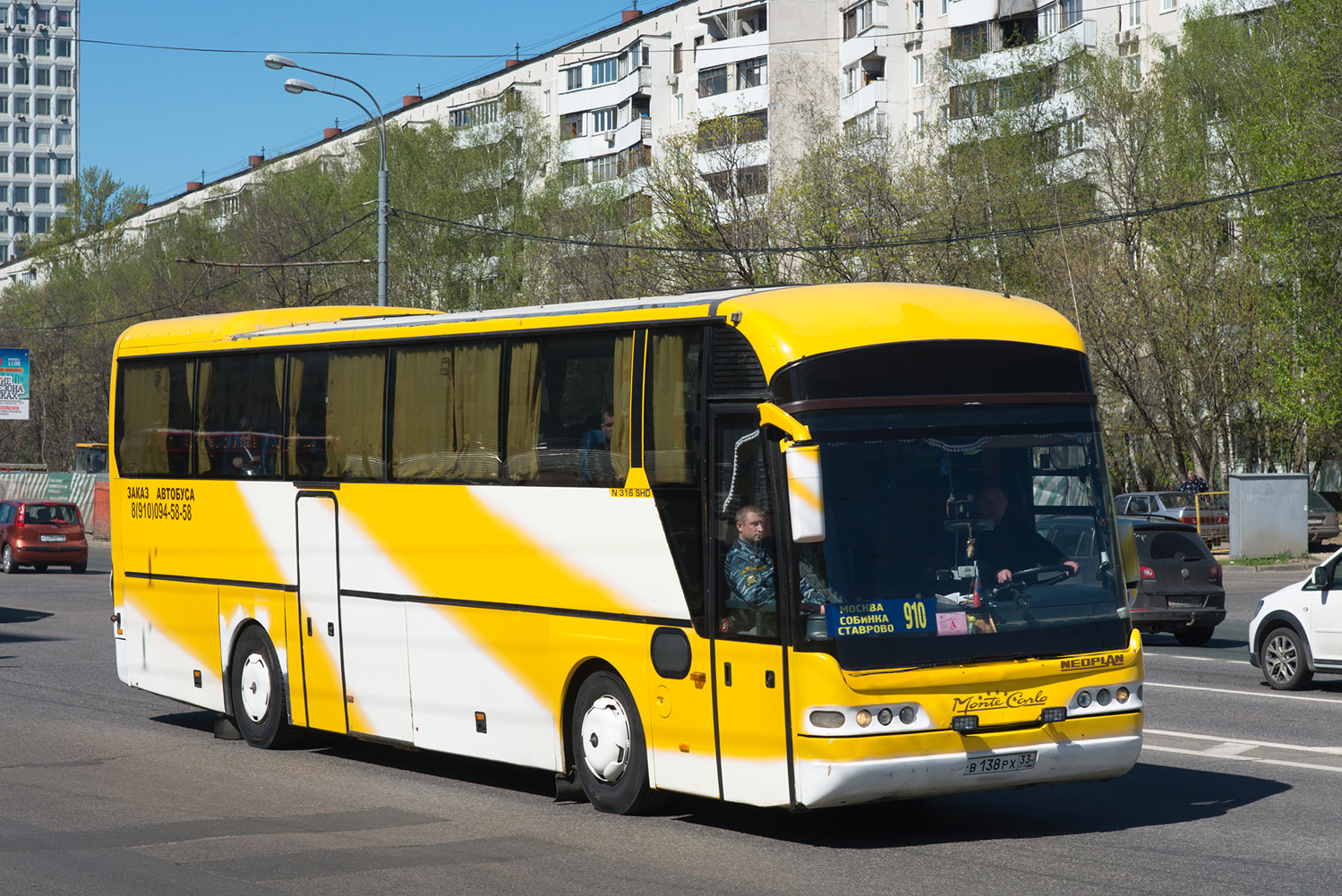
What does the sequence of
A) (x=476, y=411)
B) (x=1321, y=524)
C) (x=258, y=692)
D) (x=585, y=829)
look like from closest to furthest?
(x=585, y=829)
(x=476, y=411)
(x=258, y=692)
(x=1321, y=524)

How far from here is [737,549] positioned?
29.0 ft

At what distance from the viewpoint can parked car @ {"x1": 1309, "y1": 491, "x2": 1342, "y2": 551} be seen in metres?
41.3

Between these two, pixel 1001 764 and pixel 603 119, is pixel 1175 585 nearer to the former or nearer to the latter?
pixel 1001 764

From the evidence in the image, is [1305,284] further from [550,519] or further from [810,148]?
[550,519]

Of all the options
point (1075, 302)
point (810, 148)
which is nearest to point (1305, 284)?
point (1075, 302)

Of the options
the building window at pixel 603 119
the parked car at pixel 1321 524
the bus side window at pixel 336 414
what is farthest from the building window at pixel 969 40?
the bus side window at pixel 336 414

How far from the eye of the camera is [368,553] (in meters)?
11.8

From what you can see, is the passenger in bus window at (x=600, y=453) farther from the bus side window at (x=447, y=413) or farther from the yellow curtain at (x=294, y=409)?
the yellow curtain at (x=294, y=409)

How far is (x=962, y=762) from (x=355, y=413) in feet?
18.4

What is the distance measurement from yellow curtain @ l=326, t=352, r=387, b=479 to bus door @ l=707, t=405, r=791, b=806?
12.0ft

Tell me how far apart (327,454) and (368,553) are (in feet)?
3.21

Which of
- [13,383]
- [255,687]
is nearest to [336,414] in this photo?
[255,687]

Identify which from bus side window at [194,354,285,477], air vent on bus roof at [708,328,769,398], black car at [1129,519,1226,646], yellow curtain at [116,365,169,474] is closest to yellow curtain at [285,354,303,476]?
bus side window at [194,354,285,477]

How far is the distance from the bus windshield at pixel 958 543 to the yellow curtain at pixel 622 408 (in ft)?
4.93
